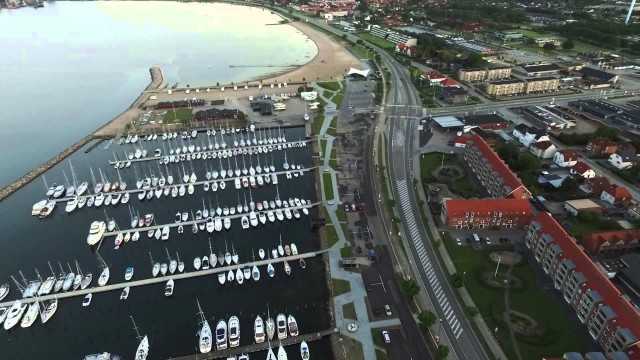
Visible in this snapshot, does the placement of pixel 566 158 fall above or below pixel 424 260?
above

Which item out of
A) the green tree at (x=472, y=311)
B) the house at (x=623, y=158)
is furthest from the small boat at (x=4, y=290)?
the house at (x=623, y=158)

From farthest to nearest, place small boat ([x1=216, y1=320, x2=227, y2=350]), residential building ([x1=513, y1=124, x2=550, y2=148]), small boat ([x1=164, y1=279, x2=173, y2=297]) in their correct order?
residential building ([x1=513, y1=124, x2=550, y2=148]) → small boat ([x1=164, y1=279, x2=173, y2=297]) → small boat ([x1=216, y1=320, x2=227, y2=350])

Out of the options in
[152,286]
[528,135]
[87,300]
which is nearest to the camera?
[87,300]

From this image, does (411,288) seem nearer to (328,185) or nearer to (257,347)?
(257,347)

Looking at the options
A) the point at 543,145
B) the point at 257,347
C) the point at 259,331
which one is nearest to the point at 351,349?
the point at 257,347

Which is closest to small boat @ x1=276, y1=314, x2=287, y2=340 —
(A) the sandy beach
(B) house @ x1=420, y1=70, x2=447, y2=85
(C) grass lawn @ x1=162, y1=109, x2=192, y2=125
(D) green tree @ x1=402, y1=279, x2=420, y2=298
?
(D) green tree @ x1=402, y1=279, x2=420, y2=298

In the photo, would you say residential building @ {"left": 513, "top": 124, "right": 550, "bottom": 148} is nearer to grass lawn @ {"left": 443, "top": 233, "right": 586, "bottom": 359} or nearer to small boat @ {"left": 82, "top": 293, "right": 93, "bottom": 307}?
grass lawn @ {"left": 443, "top": 233, "right": 586, "bottom": 359}
